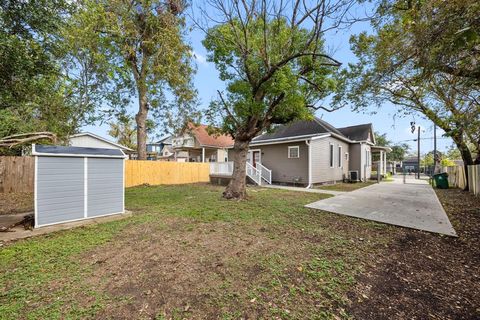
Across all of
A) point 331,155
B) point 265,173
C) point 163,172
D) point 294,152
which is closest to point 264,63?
point 294,152

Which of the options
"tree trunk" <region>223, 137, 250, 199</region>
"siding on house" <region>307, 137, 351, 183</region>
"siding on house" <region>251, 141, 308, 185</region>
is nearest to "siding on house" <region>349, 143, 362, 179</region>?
"siding on house" <region>307, 137, 351, 183</region>

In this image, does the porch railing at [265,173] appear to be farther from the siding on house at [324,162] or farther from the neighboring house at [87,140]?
the neighboring house at [87,140]

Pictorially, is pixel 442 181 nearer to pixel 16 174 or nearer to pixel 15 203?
pixel 15 203

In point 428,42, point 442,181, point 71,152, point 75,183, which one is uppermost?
point 428,42

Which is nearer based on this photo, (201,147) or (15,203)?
(15,203)

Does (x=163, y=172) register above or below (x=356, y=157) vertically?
below

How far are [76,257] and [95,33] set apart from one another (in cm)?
610

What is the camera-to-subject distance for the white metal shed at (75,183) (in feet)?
14.2

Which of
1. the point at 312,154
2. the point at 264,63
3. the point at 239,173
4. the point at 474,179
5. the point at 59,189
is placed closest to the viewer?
the point at 59,189

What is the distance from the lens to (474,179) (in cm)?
962

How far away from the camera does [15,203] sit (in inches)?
289

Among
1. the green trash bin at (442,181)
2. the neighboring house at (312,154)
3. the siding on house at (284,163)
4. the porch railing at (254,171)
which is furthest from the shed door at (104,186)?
the green trash bin at (442,181)

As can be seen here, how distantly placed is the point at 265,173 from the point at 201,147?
848cm

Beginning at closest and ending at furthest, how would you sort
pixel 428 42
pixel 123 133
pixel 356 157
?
pixel 428 42 < pixel 356 157 < pixel 123 133
